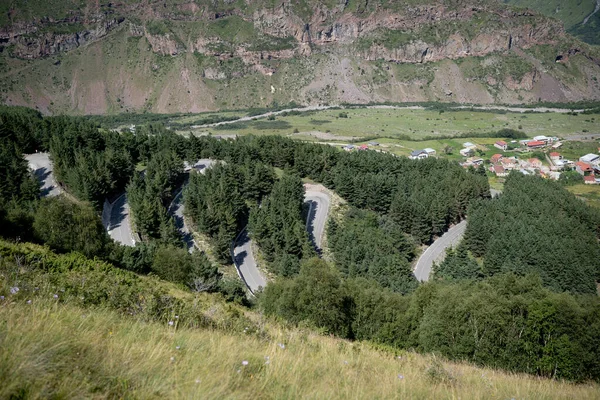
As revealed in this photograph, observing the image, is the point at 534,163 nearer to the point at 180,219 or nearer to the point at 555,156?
the point at 555,156

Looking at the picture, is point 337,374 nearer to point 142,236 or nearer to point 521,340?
point 521,340

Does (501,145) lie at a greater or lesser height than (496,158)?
greater

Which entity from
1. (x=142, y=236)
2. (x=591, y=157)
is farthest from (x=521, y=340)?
(x=591, y=157)

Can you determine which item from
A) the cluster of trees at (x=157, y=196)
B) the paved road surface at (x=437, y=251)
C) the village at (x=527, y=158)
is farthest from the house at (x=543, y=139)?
the cluster of trees at (x=157, y=196)

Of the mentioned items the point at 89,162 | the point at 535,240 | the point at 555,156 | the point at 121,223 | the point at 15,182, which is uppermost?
the point at 89,162

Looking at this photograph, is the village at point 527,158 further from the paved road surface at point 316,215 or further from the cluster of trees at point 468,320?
the cluster of trees at point 468,320

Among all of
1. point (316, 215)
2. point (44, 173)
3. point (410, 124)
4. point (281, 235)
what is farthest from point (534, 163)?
point (44, 173)
